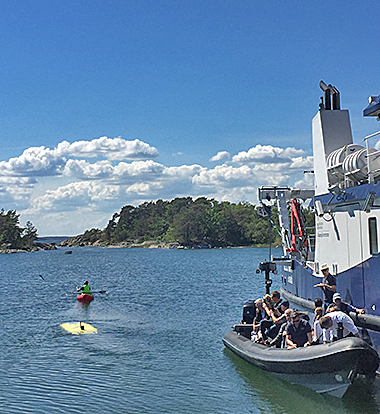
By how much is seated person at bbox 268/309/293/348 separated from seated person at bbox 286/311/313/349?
208mm

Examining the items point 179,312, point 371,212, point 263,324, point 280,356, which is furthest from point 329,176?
point 179,312

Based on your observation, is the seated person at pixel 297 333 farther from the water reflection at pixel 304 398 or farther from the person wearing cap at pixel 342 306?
the water reflection at pixel 304 398

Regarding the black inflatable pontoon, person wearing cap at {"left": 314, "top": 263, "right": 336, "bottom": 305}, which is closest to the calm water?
the black inflatable pontoon

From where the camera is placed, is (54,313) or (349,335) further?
(54,313)

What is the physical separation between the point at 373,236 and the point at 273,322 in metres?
3.33

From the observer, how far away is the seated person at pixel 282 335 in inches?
493

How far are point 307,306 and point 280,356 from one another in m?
5.43

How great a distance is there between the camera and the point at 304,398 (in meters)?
12.0

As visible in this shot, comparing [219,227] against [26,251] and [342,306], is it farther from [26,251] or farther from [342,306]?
[342,306]

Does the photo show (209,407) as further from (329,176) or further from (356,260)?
(329,176)

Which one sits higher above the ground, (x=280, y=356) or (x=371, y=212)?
(x=371, y=212)

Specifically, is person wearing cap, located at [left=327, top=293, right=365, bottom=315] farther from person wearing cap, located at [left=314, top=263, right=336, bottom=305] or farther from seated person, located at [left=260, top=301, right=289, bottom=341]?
seated person, located at [left=260, top=301, right=289, bottom=341]

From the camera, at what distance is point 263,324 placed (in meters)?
13.9

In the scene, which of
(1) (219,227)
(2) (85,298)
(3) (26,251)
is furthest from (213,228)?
(2) (85,298)
